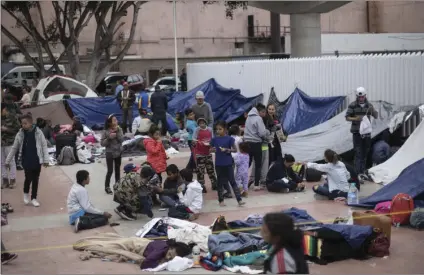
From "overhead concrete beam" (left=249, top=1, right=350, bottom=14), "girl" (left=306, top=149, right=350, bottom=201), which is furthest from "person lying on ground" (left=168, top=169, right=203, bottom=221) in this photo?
"overhead concrete beam" (left=249, top=1, right=350, bottom=14)

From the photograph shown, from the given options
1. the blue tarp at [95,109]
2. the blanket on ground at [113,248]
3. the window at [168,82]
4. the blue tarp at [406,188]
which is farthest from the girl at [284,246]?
the window at [168,82]

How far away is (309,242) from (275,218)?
3398 mm

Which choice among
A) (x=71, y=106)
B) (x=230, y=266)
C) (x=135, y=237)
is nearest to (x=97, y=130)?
(x=71, y=106)

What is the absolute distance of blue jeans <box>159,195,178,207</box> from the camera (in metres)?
10.4

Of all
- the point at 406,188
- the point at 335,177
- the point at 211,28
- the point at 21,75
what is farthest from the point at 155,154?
the point at 211,28

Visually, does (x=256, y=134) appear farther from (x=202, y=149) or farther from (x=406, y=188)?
(x=406, y=188)

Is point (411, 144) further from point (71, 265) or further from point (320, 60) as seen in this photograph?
point (71, 265)

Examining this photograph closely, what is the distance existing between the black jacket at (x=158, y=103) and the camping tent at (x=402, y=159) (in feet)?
25.3

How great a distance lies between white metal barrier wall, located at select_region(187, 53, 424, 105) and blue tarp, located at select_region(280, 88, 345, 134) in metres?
0.48

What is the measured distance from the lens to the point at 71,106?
73.3 ft

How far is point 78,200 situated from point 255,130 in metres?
3.74

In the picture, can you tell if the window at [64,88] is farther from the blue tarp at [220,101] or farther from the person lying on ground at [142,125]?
the person lying on ground at [142,125]

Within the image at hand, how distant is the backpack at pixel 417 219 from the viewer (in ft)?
30.1

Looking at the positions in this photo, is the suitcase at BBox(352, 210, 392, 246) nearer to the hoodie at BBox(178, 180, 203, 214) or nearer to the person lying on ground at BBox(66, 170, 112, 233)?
the hoodie at BBox(178, 180, 203, 214)
